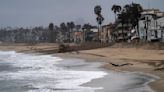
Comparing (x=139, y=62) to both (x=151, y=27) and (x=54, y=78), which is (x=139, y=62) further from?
(x=151, y=27)

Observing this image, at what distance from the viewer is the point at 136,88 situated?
20312mm

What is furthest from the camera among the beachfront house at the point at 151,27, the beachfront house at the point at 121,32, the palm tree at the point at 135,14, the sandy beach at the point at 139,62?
the beachfront house at the point at 121,32

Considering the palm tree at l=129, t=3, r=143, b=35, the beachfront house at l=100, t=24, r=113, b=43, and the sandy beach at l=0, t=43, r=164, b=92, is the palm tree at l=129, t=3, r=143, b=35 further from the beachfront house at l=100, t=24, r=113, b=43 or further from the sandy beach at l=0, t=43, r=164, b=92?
the beachfront house at l=100, t=24, r=113, b=43

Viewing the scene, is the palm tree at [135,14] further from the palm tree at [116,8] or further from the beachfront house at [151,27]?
the palm tree at [116,8]

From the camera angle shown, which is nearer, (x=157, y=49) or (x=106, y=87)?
(x=106, y=87)

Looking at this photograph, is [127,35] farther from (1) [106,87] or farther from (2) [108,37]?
(1) [106,87]

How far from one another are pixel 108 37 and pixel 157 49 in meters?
70.4

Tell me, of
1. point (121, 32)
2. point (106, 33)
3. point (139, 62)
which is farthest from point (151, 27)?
point (106, 33)

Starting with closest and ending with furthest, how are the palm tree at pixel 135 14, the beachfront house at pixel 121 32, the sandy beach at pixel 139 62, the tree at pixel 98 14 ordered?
the sandy beach at pixel 139 62
the palm tree at pixel 135 14
the beachfront house at pixel 121 32
the tree at pixel 98 14

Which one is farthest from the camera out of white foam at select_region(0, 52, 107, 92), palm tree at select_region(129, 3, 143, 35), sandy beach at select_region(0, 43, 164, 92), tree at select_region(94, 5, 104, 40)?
tree at select_region(94, 5, 104, 40)

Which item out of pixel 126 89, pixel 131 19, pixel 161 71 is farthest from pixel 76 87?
pixel 131 19

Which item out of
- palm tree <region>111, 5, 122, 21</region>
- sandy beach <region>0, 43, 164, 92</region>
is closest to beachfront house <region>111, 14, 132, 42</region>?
palm tree <region>111, 5, 122, 21</region>

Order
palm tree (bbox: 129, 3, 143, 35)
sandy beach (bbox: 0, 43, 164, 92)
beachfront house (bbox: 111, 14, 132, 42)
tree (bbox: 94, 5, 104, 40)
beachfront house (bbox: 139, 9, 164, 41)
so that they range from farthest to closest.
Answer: tree (bbox: 94, 5, 104, 40)
beachfront house (bbox: 111, 14, 132, 42)
palm tree (bbox: 129, 3, 143, 35)
beachfront house (bbox: 139, 9, 164, 41)
sandy beach (bbox: 0, 43, 164, 92)

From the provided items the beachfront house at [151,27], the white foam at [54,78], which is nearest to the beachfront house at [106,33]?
the beachfront house at [151,27]
